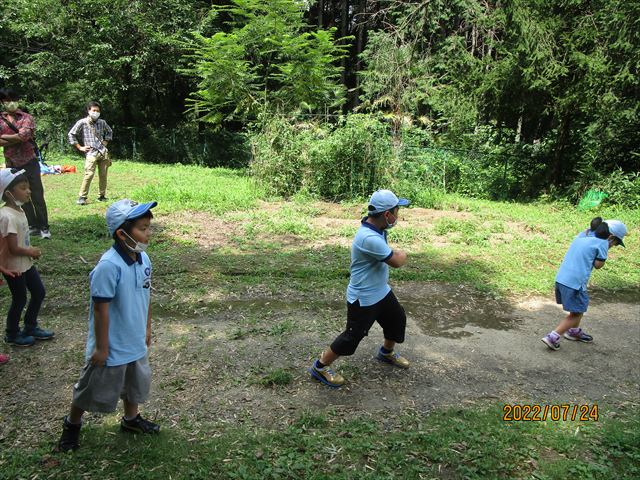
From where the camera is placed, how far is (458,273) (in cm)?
714

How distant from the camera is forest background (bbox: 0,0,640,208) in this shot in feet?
38.4

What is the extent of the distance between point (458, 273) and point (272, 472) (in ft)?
15.9

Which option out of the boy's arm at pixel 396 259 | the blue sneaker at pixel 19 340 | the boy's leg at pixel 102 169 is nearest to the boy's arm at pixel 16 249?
the blue sneaker at pixel 19 340

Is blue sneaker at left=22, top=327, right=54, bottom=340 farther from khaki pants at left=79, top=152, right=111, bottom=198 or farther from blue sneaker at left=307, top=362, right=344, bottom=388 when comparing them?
khaki pants at left=79, top=152, right=111, bottom=198

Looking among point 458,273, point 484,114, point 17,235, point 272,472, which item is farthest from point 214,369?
point 484,114

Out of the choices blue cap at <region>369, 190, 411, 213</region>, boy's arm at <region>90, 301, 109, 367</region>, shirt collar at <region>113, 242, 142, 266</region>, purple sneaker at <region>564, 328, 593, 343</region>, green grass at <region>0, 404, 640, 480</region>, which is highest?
blue cap at <region>369, 190, 411, 213</region>

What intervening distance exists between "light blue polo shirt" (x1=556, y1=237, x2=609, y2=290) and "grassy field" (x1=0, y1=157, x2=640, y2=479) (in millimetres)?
1256

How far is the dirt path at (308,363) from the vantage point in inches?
146

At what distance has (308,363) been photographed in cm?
441

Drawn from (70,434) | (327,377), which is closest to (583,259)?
(327,377)

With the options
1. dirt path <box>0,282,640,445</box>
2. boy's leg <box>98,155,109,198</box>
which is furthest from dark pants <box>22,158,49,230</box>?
dirt path <box>0,282,640,445</box>

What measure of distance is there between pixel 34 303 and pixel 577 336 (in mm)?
5452

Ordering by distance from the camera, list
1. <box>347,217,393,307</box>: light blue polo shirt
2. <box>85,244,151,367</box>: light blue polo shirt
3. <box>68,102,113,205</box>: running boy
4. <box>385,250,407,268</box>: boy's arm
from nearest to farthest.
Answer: <box>85,244,151,367</box>: light blue polo shirt → <box>385,250,407,268</box>: boy's arm → <box>347,217,393,307</box>: light blue polo shirt → <box>68,102,113,205</box>: running boy

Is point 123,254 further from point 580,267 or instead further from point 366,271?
point 580,267
